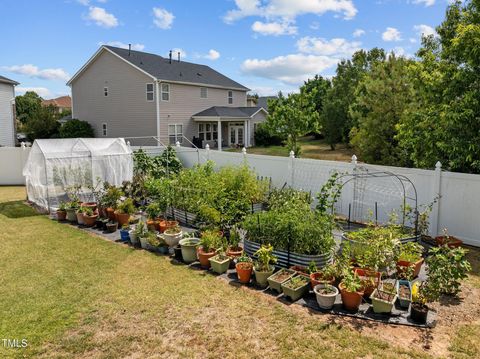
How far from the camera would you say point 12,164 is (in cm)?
1725

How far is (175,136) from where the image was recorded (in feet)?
84.6

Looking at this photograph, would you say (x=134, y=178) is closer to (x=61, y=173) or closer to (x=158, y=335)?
(x=61, y=173)

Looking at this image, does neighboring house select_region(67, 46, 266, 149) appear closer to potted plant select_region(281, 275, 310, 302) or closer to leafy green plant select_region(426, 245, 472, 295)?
potted plant select_region(281, 275, 310, 302)

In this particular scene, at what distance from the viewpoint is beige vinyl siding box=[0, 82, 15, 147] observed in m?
24.3

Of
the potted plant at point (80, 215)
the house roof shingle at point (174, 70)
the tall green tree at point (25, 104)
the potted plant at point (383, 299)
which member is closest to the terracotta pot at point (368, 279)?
the potted plant at point (383, 299)

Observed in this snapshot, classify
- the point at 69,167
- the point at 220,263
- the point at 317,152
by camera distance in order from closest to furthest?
the point at 220,263, the point at 69,167, the point at 317,152

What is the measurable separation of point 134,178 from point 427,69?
980 centimetres

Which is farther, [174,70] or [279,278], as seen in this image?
[174,70]

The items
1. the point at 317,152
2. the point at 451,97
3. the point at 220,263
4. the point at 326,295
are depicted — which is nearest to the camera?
the point at 326,295

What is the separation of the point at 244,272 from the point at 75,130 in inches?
937

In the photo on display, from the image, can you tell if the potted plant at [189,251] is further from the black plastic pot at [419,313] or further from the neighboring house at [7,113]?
the neighboring house at [7,113]

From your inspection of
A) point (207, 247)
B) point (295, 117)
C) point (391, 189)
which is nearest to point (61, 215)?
point (207, 247)

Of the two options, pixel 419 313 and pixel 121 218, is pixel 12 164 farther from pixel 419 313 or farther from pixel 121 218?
pixel 419 313

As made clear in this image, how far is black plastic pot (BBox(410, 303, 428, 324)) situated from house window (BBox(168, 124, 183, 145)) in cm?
2212
